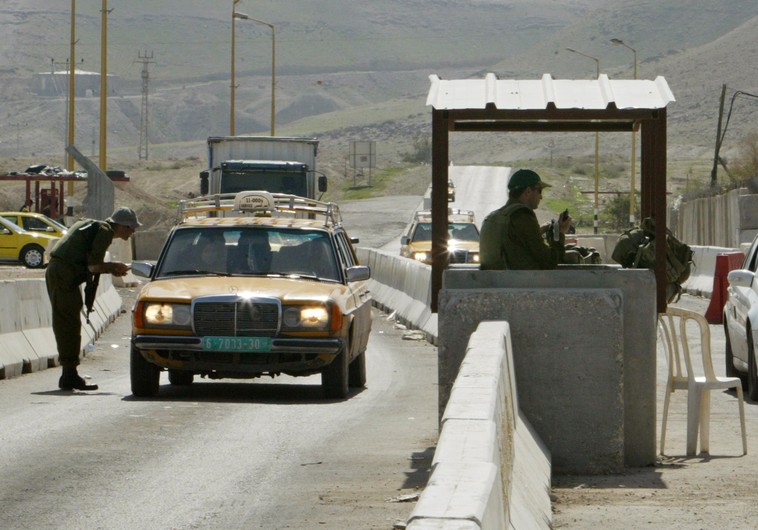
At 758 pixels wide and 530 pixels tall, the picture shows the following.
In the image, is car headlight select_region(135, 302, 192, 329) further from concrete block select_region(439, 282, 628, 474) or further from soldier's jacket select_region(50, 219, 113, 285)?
concrete block select_region(439, 282, 628, 474)

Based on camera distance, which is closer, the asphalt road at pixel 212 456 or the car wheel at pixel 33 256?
the asphalt road at pixel 212 456

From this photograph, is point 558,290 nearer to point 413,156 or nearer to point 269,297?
point 269,297

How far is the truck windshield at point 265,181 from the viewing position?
32688mm

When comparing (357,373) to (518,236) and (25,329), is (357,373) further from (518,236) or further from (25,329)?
(518,236)

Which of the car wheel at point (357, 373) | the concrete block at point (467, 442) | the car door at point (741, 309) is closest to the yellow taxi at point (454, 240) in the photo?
the car door at point (741, 309)

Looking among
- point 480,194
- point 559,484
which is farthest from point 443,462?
point 480,194

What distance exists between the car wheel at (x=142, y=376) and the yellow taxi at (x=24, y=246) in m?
31.8

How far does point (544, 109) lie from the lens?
1048cm

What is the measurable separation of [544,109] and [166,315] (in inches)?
182

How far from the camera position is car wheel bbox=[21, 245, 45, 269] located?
1770 inches

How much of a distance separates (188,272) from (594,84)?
16.9ft

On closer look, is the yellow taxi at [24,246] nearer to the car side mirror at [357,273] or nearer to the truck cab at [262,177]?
the truck cab at [262,177]

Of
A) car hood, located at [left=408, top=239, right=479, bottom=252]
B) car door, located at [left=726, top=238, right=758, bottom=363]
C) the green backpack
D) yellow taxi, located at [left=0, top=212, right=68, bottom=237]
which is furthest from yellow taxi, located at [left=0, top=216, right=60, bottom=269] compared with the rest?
the green backpack

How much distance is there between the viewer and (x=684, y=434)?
12047 mm
